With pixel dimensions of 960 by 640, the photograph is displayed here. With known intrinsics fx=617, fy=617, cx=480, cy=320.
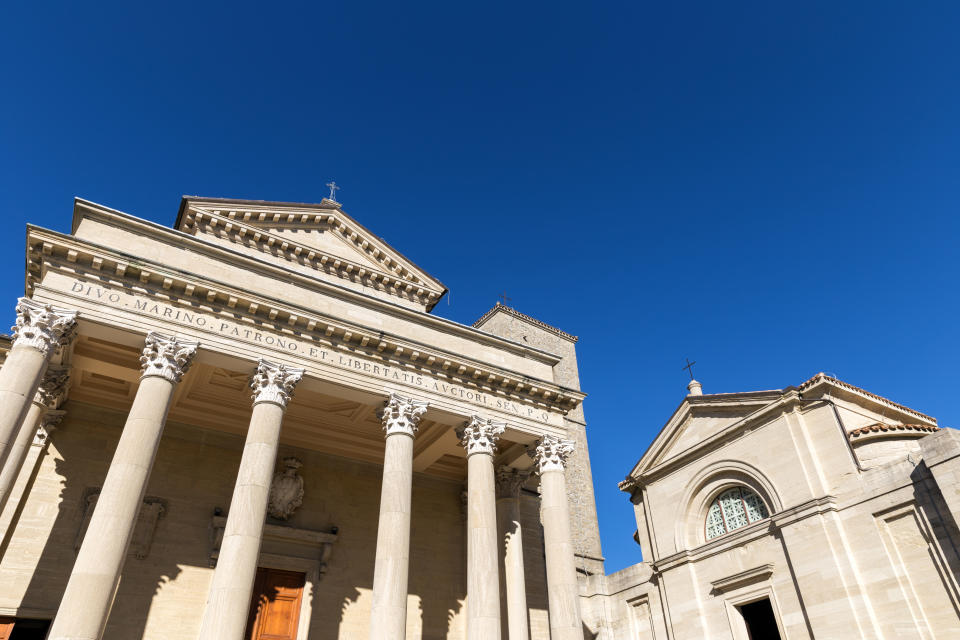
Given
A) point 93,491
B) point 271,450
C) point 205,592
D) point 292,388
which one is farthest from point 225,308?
Answer: point 205,592

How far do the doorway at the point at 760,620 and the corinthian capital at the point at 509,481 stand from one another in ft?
24.4

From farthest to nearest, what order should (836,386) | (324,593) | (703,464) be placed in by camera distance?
(703,464) → (836,386) → (324,593)

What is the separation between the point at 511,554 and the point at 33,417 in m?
12.6

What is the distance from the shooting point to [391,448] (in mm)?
14883

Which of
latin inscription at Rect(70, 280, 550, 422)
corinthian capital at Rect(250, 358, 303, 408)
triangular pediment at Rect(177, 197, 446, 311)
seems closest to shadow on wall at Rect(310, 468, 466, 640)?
latin inscription at Rect(70, 280, 550, 422)

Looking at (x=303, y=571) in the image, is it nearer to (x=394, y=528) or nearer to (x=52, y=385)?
(x=394, y=528)

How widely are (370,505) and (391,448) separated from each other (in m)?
4.97

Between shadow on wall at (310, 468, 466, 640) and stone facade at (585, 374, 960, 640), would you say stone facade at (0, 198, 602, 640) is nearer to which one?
shadow on wall at (310, 468, 466, 640)

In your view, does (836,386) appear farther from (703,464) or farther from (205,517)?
(205,517)

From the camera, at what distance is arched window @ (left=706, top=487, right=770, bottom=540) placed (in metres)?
19.3

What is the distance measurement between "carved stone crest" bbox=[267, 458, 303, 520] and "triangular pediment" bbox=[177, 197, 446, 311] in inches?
250

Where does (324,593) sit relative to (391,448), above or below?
below

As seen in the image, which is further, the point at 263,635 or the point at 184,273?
the point at 263,635

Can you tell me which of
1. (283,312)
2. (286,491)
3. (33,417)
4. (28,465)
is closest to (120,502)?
(33,417)
